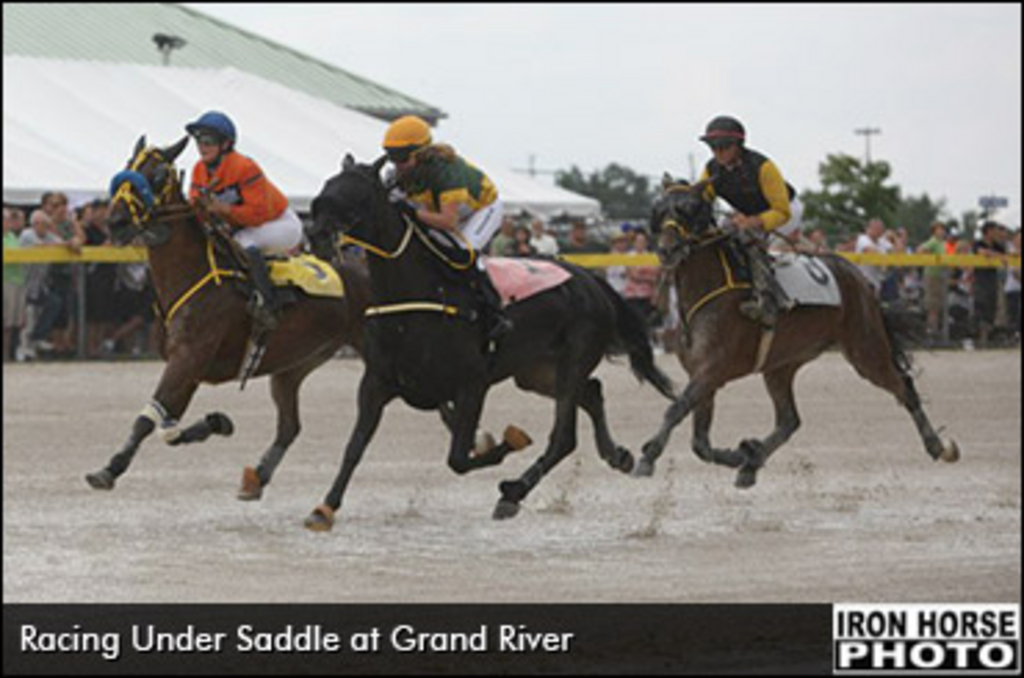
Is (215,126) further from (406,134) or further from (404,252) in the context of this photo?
(406,134)

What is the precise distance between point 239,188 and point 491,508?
4782mm

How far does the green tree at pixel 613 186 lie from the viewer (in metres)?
38.1

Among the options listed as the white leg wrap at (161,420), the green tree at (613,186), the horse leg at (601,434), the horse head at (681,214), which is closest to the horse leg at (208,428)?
the white leg wrap at (161,420)

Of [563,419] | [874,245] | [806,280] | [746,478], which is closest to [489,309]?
[563,419]

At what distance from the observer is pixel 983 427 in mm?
24969

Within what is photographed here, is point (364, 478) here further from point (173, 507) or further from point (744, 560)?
point (744, 560)

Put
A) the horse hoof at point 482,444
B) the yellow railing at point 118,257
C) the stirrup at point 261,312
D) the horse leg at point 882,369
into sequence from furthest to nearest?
1. the yellow railing at point 118,257
2. the horse leg at point 882,369
3. the stirrup at point 261,312
4. the horse hoof at point 482,444

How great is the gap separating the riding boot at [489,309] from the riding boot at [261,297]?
5.02 feet

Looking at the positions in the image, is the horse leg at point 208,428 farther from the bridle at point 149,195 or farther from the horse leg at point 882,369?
the horse leg at point 882,369

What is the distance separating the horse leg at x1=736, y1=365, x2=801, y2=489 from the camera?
15961 mm

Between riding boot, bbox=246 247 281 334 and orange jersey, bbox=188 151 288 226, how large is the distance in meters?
0.23

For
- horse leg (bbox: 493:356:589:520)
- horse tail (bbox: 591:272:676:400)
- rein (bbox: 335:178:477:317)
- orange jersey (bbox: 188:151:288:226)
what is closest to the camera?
rein (bbox: 335:178:477:317)

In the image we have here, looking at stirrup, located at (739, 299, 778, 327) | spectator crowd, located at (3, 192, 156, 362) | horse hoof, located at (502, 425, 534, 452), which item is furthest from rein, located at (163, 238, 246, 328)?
spectator crowd, located at (3, 192, 156, 362)

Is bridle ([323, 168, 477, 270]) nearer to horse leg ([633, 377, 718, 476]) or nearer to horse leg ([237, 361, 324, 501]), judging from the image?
horse leg ([633, 377, 718, 476])
